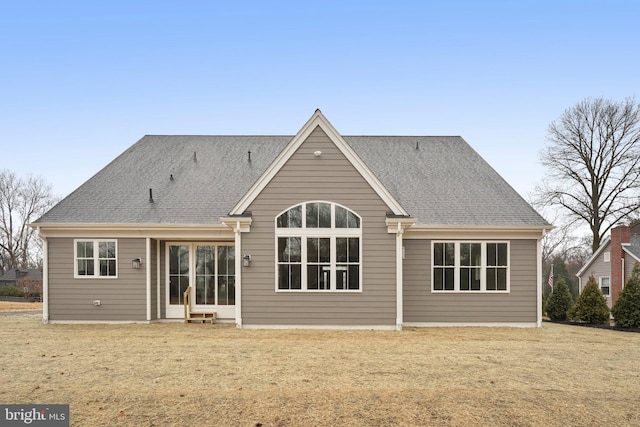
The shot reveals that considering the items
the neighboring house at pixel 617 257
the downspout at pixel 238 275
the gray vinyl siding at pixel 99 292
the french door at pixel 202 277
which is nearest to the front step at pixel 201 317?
the french door at pixel 202 277

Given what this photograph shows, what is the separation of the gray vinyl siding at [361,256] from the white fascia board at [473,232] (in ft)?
5.10

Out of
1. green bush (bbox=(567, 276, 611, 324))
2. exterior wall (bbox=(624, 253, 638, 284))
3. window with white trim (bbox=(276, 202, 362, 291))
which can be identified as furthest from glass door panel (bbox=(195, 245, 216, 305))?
exterior wall (bbox=(624, 253, 638, 284))

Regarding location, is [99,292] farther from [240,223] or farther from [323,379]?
[323,379]

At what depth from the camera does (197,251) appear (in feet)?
50.9

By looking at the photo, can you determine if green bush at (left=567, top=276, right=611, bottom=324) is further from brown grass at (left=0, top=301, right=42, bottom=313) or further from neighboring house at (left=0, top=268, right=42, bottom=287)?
neighboring house at (left=0, top=268, right=42, bottom=287)

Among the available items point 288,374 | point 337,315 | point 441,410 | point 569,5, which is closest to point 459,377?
point 441,410

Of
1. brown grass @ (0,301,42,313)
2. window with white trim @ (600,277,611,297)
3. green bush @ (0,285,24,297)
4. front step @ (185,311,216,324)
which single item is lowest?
green bush @ (0,285,24,297)

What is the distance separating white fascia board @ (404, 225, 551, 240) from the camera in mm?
14727

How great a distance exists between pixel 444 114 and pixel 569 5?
Result: 7.17m

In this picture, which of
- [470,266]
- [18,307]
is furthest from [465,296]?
[18,307]

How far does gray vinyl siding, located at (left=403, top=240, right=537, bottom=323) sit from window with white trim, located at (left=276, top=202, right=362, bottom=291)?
2.15 meters

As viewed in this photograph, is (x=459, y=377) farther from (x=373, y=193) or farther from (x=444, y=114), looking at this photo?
(x=444, y=114)

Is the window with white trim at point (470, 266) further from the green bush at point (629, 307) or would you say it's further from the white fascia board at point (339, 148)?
the green bush at point (629, 307)

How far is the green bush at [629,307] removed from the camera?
1614 centimetres
